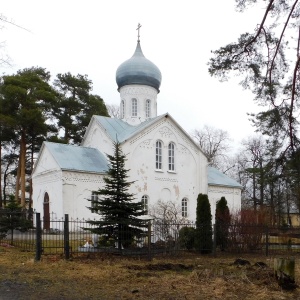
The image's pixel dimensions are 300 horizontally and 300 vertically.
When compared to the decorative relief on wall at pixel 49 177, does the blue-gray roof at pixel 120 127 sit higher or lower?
higher

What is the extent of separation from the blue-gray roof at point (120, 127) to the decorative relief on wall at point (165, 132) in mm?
832

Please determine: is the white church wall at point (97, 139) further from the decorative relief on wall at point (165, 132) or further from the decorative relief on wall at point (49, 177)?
the decorative relief on wall at point (49, 177)

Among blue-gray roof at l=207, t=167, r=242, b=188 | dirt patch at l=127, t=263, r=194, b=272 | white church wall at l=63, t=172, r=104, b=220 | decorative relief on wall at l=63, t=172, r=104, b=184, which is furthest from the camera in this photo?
blue-gray roof at l=207, t=167, r=242, b=188

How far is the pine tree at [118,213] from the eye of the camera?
1227 centimetres

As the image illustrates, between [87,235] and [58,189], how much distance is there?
10100 mm

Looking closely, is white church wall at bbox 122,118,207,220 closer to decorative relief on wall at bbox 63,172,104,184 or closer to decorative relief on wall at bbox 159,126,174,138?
decorative relief on wall at bbox 159,126,174,138

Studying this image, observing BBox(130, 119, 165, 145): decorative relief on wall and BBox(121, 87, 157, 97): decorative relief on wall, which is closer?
BBox(130, 119, 165, 145): decorative relief on wall

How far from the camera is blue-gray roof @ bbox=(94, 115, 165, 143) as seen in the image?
1056 inches

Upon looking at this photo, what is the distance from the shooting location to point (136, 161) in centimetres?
2659

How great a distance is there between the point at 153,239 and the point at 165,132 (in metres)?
14.3

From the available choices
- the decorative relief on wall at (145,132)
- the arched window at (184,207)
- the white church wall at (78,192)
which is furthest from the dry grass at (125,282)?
the arched window at (184,207)

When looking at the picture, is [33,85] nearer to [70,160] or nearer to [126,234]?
[70,160]

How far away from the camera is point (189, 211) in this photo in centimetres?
2833

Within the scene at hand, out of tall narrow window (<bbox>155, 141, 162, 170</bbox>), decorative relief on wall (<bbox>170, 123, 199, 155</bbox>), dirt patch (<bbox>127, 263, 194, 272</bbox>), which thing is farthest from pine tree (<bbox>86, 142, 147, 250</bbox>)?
decorative relief on wall (<bbox>170, 123, 199, 155</bbox>)
